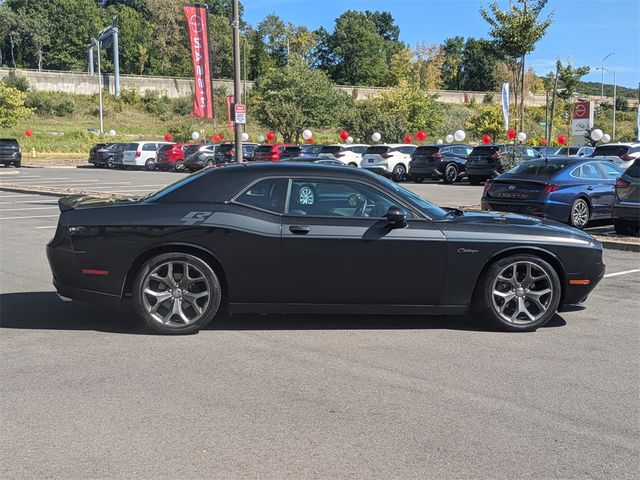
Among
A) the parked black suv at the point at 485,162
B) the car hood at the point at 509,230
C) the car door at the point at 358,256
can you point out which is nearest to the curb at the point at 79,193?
the car hood at the point at 509,230

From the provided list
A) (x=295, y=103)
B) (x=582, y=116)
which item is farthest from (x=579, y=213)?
(x=295, y=103)

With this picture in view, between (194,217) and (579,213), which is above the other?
(194,217)

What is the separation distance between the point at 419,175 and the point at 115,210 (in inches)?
924

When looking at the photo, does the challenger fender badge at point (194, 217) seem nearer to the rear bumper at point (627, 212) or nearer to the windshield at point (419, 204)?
the windshield at point (419, 204)

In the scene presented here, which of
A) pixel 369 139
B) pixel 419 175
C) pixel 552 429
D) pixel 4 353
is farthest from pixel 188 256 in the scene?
pixel 369 139

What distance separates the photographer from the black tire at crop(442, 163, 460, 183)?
28.3 m

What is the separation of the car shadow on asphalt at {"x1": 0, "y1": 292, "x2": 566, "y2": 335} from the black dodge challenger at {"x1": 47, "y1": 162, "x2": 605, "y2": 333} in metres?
0.32

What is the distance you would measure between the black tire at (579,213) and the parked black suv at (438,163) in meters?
15.2

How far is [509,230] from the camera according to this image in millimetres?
6285

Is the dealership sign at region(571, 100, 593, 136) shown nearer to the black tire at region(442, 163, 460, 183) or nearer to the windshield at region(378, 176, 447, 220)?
the black tire at region(442, 163, 460, 183)

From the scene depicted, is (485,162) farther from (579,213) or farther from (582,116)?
(579,213)

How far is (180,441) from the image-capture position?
3.94 m

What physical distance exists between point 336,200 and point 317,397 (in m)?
2.13

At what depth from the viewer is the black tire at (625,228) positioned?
1224cm
